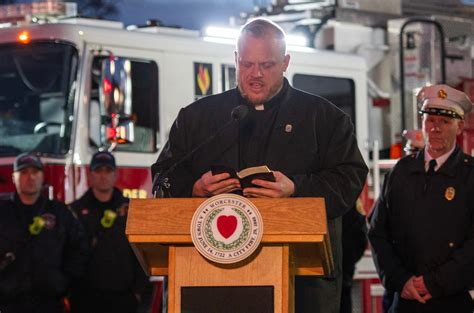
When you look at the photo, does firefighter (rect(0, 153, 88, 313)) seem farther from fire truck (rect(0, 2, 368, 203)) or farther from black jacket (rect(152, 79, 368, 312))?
black jacket (rect(152, 79, 368, 312))

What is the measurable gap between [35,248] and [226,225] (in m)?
4.12

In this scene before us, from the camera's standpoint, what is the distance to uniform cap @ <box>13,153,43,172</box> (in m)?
9.03

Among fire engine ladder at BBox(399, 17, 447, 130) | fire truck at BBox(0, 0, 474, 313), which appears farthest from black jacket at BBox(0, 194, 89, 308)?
fire engine ladder at BBox(399, 17, 447, 130)

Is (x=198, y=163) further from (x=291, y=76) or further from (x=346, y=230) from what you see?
(x=291, y=76)

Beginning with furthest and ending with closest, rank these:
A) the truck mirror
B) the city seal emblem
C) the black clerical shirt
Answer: the truck mirror
the black clerical shirt
the city seal emblem

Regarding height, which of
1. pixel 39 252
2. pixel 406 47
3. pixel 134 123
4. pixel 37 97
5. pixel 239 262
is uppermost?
pixel 406 47

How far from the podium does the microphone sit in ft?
1.69

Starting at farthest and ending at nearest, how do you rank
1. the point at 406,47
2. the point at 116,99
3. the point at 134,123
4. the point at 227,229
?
the point at 406,47
the point at 134,123
the point at 116,99
the point at 227,229

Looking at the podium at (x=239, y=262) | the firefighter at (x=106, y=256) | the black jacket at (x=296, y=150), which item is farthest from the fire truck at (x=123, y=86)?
the podium at (x=239, y=262)

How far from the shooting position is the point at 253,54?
538 cm

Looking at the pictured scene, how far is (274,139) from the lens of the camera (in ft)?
18.2

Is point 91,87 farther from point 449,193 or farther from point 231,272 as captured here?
point 231,272

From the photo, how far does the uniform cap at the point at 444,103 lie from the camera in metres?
7.28

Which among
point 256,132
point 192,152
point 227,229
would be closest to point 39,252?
point 256,132
